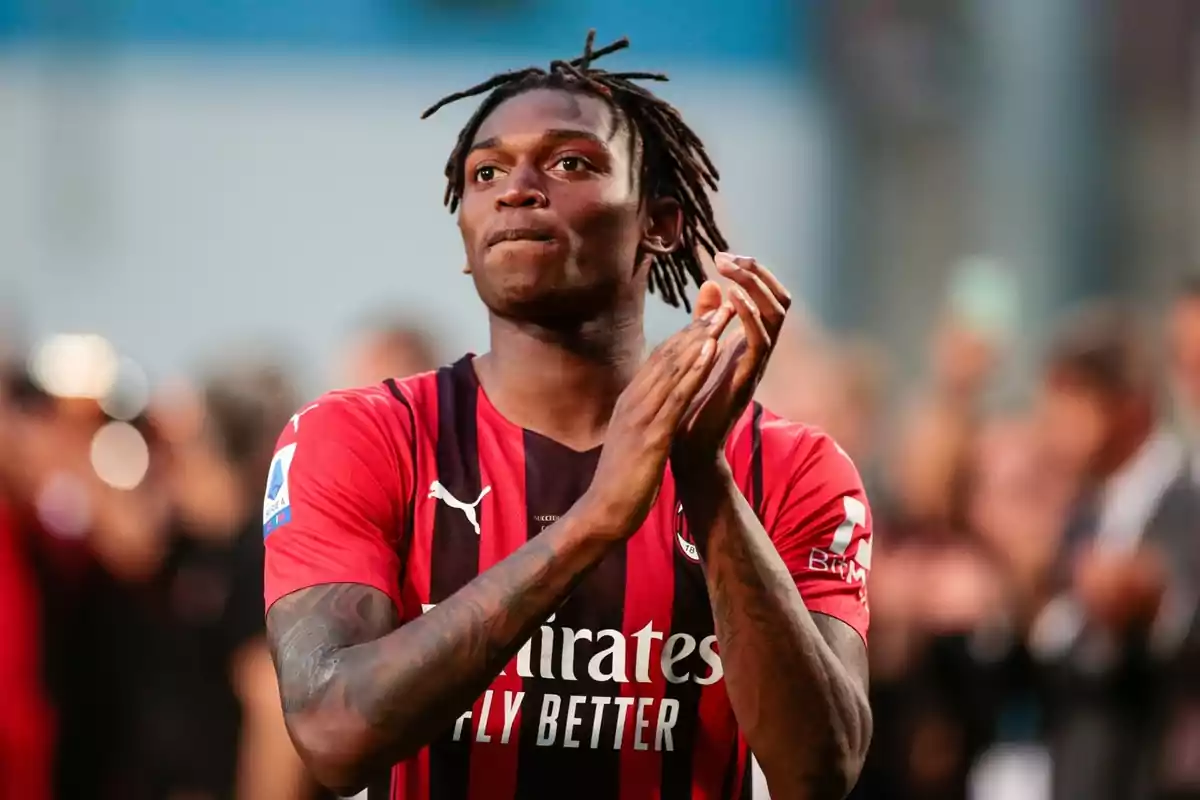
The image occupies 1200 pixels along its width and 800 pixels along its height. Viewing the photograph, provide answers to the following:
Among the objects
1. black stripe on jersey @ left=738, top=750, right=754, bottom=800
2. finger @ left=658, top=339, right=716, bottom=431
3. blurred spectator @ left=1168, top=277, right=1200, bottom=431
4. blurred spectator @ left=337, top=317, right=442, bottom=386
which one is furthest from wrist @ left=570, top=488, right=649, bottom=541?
blurred spectator @ left=337, top=317, right=442, bottom=386

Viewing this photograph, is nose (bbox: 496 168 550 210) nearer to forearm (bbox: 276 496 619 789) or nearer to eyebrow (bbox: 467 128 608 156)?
eyebrow (bbox: 467 128 608 156)

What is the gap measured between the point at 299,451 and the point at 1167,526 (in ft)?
10.4

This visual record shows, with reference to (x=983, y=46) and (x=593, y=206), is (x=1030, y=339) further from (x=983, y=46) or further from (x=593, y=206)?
(x=593, y=206)

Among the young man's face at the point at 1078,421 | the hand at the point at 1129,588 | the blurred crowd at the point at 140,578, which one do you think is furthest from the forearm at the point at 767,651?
the blurred crowd at the point at 140,578

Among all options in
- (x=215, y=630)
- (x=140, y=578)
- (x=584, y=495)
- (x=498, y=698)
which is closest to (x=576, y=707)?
(x=498, y=698)

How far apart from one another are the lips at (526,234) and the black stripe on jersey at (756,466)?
0.50 meters

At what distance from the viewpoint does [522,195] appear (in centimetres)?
322

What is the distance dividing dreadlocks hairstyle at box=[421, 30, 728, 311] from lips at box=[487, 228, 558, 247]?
0.28 metres

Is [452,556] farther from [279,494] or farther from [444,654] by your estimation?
[444,654]

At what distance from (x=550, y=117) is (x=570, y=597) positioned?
78cm

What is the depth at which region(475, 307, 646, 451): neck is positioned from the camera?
11.1 feet

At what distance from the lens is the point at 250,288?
15.5 m

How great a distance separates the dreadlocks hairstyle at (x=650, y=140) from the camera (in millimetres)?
3457

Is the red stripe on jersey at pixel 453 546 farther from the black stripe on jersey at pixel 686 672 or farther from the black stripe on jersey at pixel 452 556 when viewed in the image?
the black stripe on jersey at pixel 686 672
